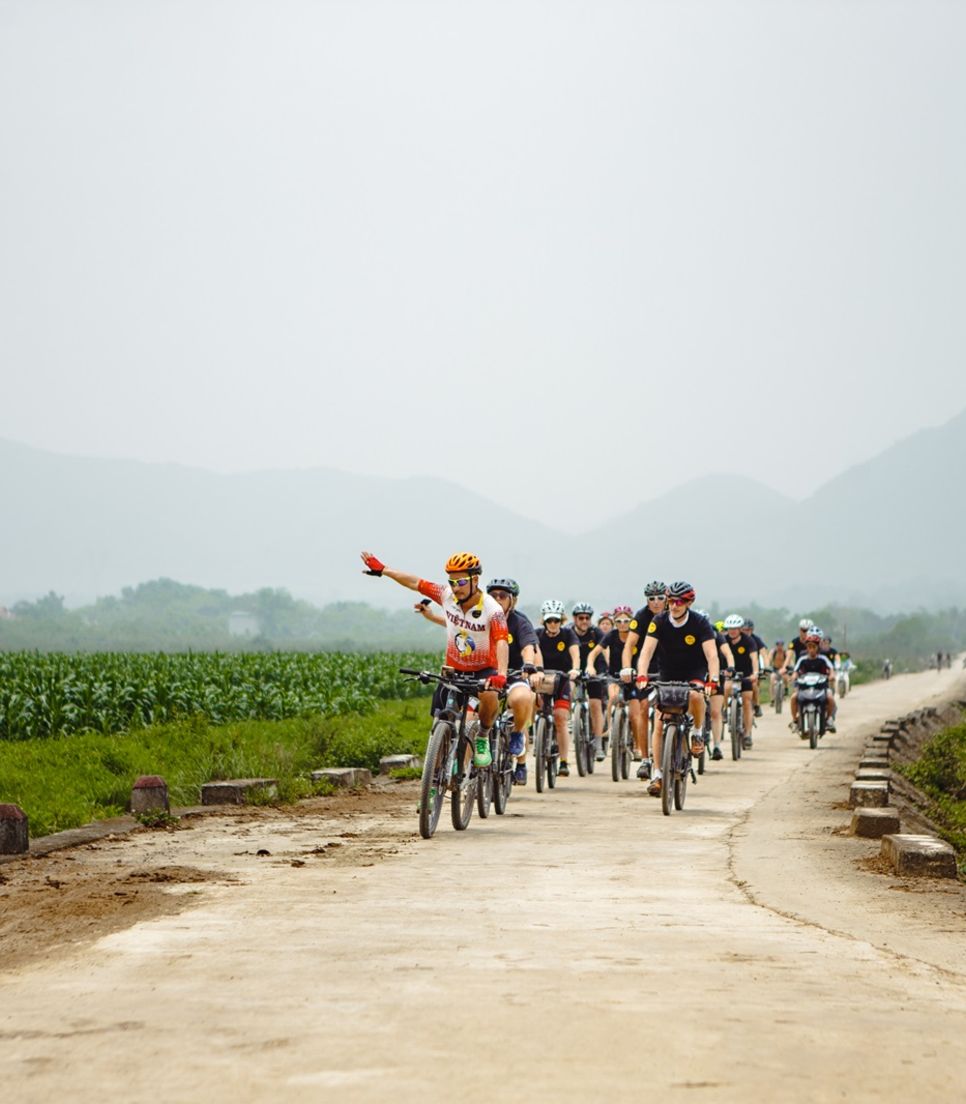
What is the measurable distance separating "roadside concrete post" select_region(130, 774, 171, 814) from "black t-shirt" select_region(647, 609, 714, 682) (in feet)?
16.4

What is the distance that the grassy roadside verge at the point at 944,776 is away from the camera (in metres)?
21.1

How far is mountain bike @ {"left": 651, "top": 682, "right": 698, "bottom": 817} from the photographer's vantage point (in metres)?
15.0

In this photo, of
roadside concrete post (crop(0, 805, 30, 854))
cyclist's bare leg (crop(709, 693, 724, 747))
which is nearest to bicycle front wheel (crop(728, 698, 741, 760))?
cyclist's bare leg (crop(709, 693, 724, 747))

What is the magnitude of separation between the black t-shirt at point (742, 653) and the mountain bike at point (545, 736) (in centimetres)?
856

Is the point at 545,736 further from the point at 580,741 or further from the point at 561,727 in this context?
the point at 580,741

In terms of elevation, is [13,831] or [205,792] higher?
[205,792]

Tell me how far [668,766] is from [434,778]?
3.09 meters

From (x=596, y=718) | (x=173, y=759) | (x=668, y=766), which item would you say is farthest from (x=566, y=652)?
(x=173, y=759)

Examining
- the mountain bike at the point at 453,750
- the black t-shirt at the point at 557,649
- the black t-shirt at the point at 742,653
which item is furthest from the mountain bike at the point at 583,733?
the mountain bike at the point at 453,750

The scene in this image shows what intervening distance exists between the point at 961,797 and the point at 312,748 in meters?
9.67

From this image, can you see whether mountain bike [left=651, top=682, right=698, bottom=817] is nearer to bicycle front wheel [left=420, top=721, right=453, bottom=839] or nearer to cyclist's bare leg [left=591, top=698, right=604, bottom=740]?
bicycle front wheel [left=420, top=721, right=453, bottom=839]

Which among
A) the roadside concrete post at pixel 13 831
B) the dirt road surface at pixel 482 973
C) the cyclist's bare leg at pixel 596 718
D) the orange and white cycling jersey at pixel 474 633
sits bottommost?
the dirt road surface at pixel 482 973

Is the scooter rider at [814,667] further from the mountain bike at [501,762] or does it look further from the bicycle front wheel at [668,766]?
the mountain bike at [501,762]

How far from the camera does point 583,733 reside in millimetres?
20625
